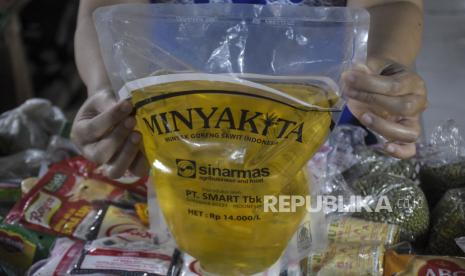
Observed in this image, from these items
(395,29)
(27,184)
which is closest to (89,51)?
(27,184)

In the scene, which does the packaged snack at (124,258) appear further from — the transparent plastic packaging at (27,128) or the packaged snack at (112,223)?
the transparent plastic packaging at (27,128)

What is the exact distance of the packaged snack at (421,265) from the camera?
2.25ft

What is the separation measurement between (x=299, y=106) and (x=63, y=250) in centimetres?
40

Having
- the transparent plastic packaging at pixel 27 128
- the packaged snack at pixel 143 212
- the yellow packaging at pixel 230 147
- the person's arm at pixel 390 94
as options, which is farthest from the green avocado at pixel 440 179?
the transparent plastic packaging at pixel 27 128

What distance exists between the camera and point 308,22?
622 millimetres

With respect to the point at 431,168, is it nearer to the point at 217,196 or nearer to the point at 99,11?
the point at 217,196

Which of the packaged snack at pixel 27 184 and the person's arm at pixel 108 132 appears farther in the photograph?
the packaged snack at pixel 27 184

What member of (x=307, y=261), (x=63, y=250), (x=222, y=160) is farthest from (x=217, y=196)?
(x=63, y=250)

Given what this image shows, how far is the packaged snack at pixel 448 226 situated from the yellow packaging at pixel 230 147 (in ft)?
0.76

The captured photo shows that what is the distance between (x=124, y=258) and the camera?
760 mm

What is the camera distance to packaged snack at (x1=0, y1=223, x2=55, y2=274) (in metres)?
0.85

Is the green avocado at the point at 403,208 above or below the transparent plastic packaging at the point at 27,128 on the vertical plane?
above

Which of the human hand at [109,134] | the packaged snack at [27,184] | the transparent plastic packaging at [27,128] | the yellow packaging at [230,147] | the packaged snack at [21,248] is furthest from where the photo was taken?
the transparent plastic packaging at [27,128]

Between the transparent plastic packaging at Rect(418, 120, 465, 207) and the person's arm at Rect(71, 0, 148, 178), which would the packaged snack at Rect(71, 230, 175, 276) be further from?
the transparent plastic packaging at Rect(418, 120, 465, 207)
